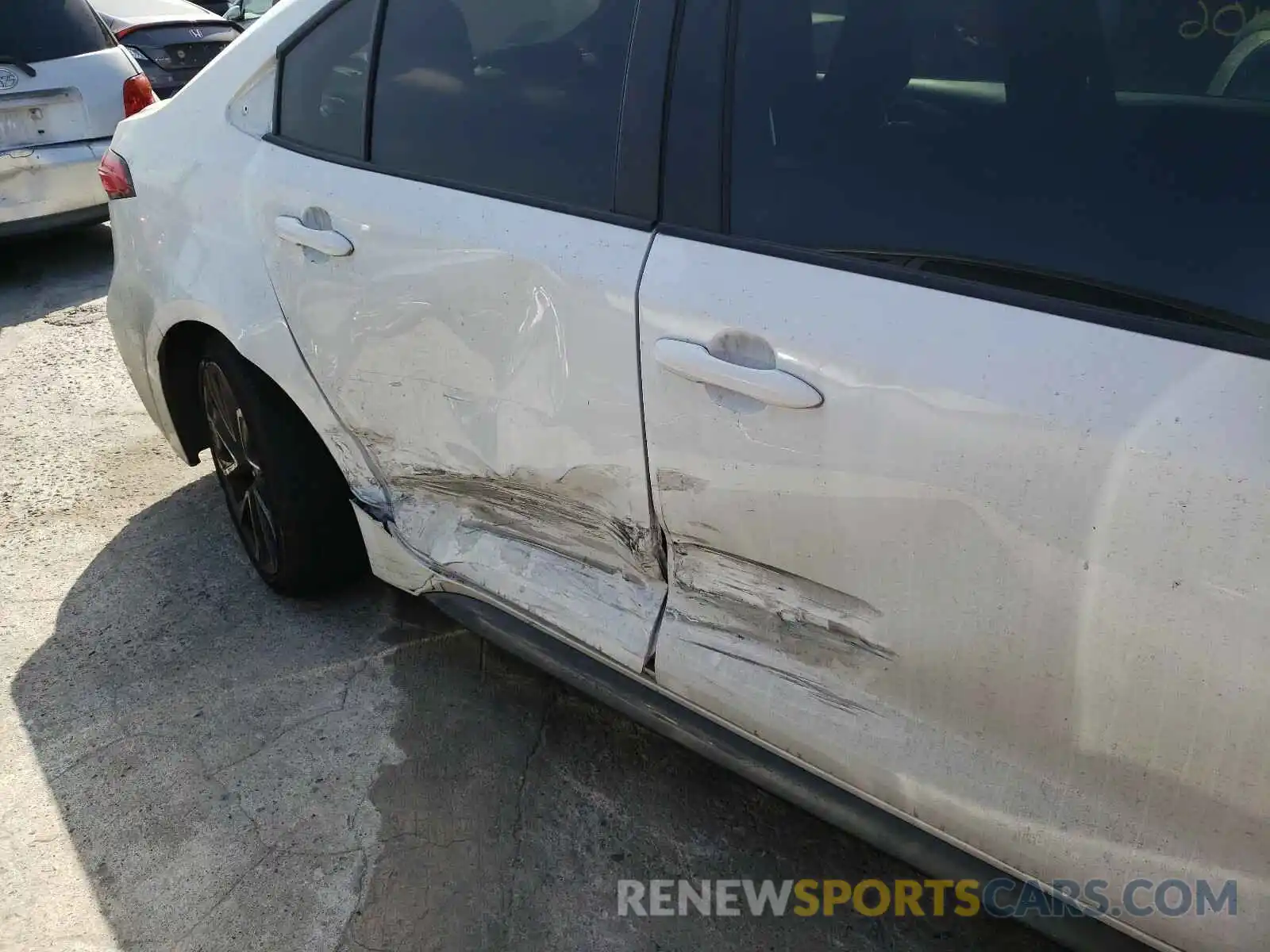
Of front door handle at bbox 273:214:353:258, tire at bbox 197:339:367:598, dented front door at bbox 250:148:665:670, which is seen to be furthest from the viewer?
tire at bbox 197:339:367:598

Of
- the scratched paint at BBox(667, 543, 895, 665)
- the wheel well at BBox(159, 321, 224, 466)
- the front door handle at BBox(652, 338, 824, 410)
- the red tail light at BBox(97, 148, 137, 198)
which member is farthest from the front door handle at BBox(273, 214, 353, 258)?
the scratched paint at BBox(667, 543, 895, 665)

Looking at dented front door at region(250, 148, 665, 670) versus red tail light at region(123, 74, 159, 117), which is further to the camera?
red tail light at region(123, 74, 159, 117)

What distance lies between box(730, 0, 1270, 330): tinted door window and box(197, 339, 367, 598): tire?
4.61 feet

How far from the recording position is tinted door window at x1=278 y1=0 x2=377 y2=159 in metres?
2.28

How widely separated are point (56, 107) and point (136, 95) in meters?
0.38

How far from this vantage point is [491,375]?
2.02 m

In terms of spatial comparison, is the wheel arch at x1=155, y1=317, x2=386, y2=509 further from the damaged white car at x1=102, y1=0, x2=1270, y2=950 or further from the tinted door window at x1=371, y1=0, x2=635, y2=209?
the tinted door window at x1=371, y1=0, x2=635, y2=209

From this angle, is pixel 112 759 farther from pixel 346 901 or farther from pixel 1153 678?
pixel 1153 678

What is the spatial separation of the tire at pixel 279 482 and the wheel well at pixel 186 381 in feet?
0.20

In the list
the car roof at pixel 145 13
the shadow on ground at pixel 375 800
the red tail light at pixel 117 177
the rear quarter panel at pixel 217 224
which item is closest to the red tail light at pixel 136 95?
the car roof at pixel 145 13

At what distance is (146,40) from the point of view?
753 cm

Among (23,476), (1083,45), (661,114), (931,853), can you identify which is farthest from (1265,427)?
(23,476)

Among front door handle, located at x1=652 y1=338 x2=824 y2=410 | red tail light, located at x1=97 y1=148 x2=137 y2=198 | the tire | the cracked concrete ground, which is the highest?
front door handle, located at x1=652 y1=338 x2=824 y2=410

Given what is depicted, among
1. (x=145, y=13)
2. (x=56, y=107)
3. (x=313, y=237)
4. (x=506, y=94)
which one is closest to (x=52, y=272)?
(x=56, y=107)
